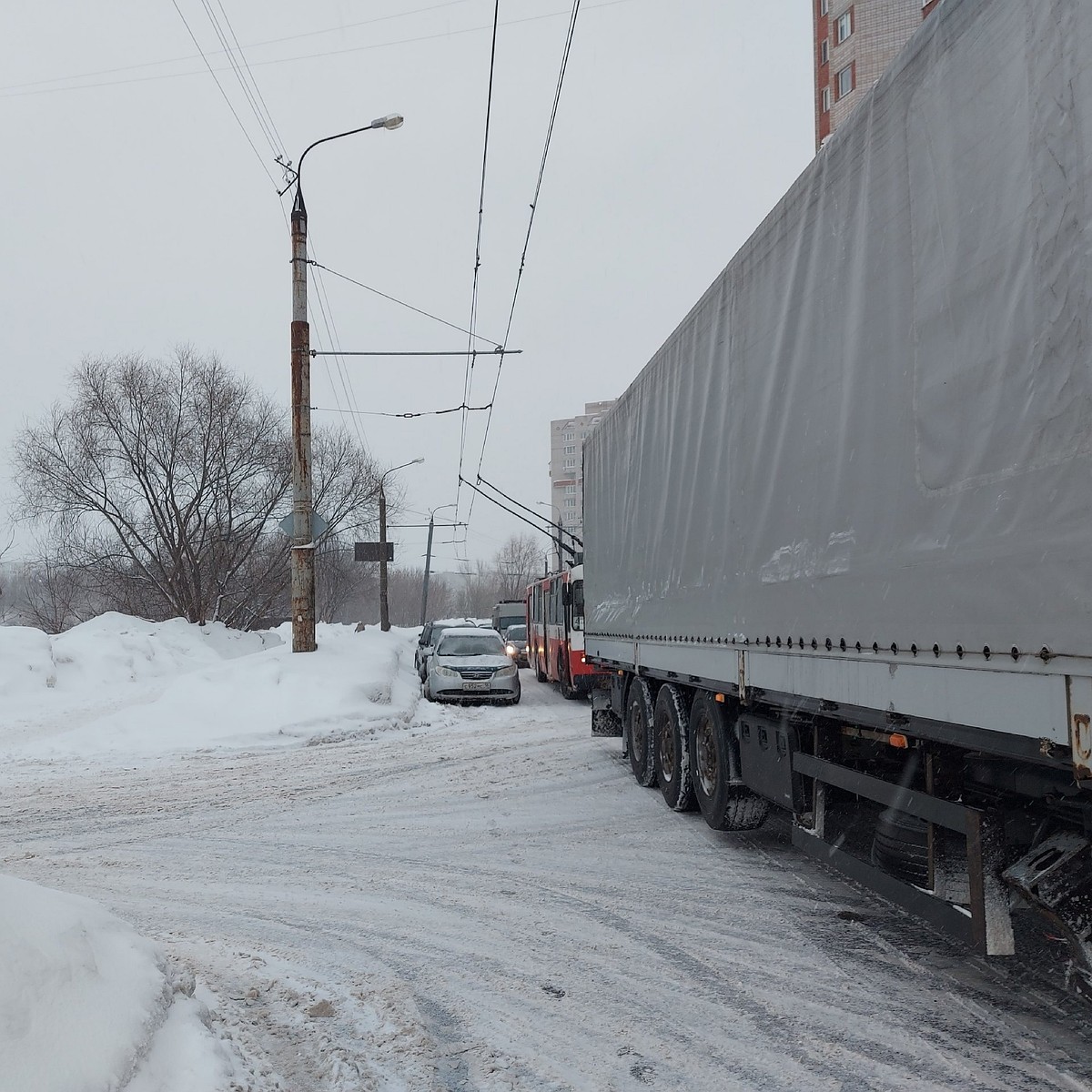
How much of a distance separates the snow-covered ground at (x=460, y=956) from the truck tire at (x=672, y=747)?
0.85ft

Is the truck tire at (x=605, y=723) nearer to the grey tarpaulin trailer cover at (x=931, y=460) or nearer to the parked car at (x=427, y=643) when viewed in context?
the grey tarpaulin trailer cover at (x=931, y=460)

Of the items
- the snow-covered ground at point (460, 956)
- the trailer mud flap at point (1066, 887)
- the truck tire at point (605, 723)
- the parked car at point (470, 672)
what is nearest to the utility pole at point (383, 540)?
the parked car at point (470, 672)

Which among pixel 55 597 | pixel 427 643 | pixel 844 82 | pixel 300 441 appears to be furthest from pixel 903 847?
pixel 844 82

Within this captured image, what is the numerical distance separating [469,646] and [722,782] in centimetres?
1367

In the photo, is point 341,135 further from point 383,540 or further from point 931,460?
point 383,540

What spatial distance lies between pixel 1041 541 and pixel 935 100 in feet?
5.97

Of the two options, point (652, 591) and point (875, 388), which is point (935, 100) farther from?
point (652, 591)

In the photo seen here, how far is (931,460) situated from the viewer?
381 cm

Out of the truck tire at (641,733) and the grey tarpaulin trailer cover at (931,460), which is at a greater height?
the grey tarpaulin trailer cover at (931,460)

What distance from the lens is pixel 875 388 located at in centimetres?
432

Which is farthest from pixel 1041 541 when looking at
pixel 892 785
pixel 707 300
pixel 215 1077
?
pixel 707 300

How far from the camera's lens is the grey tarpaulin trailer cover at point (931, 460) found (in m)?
3.03

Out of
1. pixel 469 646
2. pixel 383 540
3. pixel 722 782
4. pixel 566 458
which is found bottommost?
pixel 722 782

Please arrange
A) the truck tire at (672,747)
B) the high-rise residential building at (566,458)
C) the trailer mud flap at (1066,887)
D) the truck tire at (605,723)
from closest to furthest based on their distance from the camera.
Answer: the trailer mud flap at (1066,887)
the truck tire at (672,747)
the truck tire at (605,723)
the high-rise residential building at (566,458)
